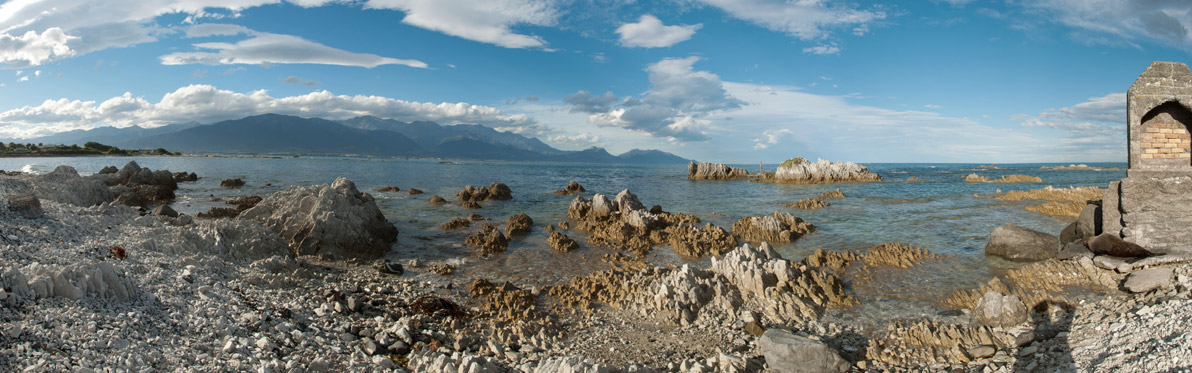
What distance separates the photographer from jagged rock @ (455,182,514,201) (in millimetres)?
30019

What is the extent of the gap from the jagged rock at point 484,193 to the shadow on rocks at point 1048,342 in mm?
25835

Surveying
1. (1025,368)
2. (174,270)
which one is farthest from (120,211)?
(1025,368)

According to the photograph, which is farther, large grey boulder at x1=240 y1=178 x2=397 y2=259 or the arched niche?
large grey boulder at x1=240 y1=178 x2=397 y2=259

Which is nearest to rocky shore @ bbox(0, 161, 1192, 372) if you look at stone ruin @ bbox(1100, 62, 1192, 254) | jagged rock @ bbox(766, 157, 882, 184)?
stone ruin @ bbox(1100, 62, 1192, 254)

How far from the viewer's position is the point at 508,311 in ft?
28.1

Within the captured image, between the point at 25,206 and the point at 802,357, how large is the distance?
47.8ft

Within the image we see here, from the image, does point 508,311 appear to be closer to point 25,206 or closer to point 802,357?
point 802,357

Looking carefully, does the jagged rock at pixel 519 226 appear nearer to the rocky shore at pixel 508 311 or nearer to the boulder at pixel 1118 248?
the rocky shore at pixel 508 311

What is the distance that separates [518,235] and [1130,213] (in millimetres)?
16522

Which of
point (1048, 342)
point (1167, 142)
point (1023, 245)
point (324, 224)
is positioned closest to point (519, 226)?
point (324, 224)

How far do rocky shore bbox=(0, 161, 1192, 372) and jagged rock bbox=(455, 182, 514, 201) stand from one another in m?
17.2

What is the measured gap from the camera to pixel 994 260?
1267cm

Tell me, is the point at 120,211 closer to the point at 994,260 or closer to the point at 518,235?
the point at 518,235

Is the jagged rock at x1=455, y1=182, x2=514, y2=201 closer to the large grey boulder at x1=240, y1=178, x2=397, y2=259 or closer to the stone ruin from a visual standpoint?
the large grey boulder at x1=240, y1=178, x2=397, y2=259
